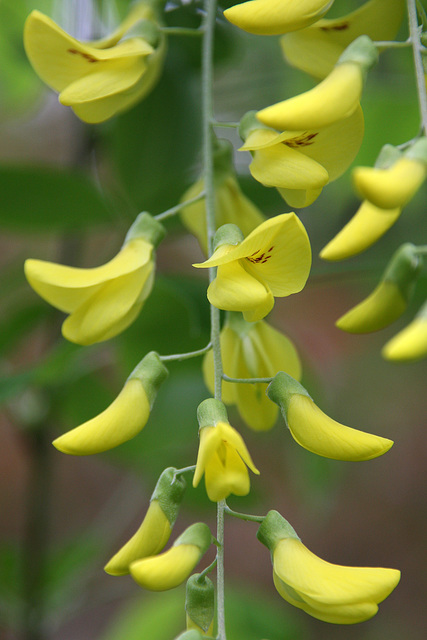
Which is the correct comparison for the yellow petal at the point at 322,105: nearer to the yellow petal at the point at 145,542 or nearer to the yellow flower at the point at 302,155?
the yellow flower at the point at 302,155

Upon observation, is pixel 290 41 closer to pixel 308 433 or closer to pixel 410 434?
pixel 308 433

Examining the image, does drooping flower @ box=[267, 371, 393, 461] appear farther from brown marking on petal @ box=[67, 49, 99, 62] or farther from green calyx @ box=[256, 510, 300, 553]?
brown marking on petal @ box=[67, 49, 99, 62]

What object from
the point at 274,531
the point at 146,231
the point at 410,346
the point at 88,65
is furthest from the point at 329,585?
the point at 88,65

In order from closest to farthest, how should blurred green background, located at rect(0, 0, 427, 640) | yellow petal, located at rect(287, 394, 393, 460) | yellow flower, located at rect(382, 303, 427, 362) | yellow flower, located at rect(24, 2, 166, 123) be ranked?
yellow flower, located at rect(382, 303, 427, 362)
yellow petal, located at rect(287, 394, 393, 460)
yellow flower, located at rect(24, 2, 166, 123)
blurred green background, located at rect(0, 0, 427, 640)

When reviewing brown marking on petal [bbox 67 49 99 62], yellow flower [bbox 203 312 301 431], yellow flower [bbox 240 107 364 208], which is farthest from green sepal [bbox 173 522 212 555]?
brown marking on petal [bbox 67 49 99 62]

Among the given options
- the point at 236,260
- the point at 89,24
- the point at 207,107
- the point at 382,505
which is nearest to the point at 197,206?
the point at 207,107

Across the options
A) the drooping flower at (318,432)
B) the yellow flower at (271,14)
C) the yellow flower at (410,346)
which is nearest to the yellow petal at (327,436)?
the drooping flower at (318,432)
